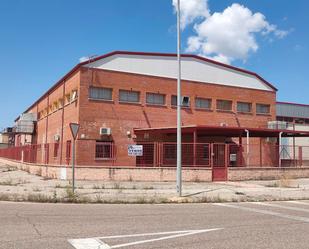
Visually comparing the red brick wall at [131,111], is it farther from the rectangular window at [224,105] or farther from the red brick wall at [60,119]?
the red brick wall at [60,119]

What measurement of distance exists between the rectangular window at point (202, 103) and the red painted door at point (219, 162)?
743cm

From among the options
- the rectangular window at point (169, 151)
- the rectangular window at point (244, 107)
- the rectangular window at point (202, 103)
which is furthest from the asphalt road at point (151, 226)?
the rectangular window at point (244, 107)

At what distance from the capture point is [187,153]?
86.6ft

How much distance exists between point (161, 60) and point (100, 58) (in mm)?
5546

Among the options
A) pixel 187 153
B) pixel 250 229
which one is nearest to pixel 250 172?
pixel 187 153

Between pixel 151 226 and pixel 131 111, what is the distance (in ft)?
68.7

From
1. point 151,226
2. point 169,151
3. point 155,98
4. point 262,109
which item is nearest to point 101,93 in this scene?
point 155,98

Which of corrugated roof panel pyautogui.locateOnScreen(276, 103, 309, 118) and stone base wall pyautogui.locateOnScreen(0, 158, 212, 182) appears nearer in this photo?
stone base wall pyautogui.locateOnScreen(0, 158, 212, 182)

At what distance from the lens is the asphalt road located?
733cm

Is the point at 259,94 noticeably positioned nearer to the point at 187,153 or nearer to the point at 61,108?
the point at 187,153

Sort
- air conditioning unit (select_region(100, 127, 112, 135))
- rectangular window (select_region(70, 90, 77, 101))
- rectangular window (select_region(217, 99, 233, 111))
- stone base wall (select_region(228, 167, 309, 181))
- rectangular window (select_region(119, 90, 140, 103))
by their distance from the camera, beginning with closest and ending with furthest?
1. stone base wall (select_region(228, 167, 309, 181))
2. air conditioning unit (select_region(100, 127, 112, 135))
3. rectangular window (select_region(70, 90, 77, 101))
4. rectangular window (select_region(119, 90, 140, 103))
5. rectangular window (select_region(217, 99, 233, 111))

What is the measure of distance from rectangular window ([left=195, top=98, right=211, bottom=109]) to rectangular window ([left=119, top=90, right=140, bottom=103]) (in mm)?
5768

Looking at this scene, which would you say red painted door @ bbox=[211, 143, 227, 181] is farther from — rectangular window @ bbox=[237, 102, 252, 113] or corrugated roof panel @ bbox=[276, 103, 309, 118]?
corrugated roof panel @ bbox=[276, 103, 309, 118]

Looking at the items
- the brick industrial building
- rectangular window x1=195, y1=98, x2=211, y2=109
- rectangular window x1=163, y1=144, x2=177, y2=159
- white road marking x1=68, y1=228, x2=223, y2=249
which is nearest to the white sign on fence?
the brick industrial building
